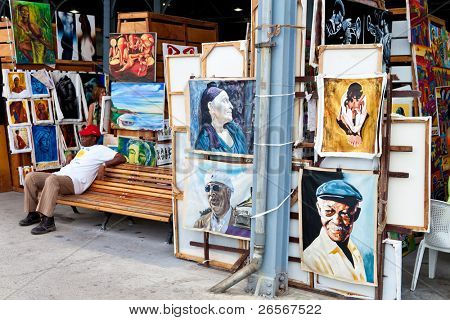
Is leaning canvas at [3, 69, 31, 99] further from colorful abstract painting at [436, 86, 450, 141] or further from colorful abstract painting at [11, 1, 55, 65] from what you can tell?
→ colorful abstract painting at [436, 86, 450, 141]

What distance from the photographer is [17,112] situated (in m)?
8.33

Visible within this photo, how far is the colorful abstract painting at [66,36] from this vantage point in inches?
353

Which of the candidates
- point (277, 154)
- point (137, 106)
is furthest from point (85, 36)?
point (277, 154)

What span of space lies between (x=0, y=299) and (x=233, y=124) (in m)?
2.49

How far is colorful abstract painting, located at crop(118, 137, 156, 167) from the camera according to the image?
7496 millimetres

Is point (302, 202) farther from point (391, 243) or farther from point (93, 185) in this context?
point (93, 185)

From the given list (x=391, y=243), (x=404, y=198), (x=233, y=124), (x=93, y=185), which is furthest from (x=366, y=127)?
(x=93, y=185)

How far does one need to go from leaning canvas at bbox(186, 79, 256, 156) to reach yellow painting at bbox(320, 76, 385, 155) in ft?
2.38

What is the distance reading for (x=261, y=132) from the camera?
15.0 ft

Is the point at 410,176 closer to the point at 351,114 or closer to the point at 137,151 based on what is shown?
the point at 351,114

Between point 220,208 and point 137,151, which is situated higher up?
point 137,151

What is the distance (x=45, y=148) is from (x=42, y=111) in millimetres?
582

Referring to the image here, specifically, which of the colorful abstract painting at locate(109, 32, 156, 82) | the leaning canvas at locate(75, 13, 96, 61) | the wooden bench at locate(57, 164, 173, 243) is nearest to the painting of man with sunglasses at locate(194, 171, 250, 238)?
the wooden bench at locate(57, 164, 173, 243)

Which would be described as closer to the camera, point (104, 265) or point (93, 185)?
point (104, 265)
